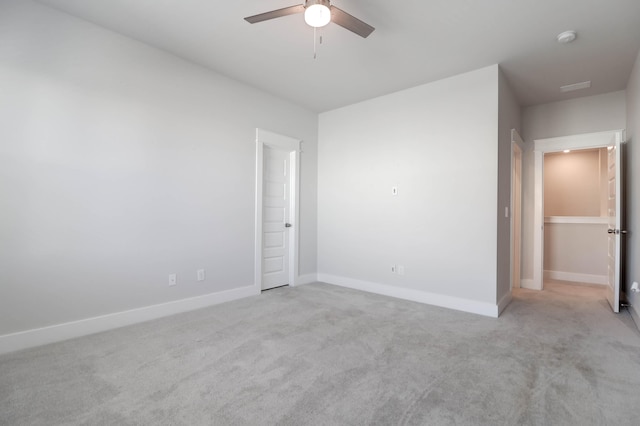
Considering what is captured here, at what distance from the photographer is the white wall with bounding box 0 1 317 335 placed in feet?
8.00

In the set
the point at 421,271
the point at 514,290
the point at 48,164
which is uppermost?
the point at 48,164

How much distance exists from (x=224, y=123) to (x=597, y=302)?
5.39 m

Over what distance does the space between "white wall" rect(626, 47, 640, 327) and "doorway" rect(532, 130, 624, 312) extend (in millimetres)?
126

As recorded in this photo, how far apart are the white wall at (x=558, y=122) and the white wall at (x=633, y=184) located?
343mm

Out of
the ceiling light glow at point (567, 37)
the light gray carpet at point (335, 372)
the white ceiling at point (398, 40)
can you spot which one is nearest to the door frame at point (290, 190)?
the white ceiling at point (398, 40)

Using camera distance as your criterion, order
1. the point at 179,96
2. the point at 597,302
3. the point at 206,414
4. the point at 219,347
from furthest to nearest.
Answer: the point at 597,302
the point at 179,96
the point at 219,347
the point at 206,414

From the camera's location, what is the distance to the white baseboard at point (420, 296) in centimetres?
343

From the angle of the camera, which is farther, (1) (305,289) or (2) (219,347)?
(1) (305,289)

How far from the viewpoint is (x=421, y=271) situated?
3.92 meters

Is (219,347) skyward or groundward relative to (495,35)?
groundward

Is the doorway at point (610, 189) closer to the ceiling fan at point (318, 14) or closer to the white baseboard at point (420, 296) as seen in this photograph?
the white baseboard at point (420, 296)

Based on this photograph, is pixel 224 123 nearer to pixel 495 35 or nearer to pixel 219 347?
pixel 219 347

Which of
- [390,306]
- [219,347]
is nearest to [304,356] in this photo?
[219,347]

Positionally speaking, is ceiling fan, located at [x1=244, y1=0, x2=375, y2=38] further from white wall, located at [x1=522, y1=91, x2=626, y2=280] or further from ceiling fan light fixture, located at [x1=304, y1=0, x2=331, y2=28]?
white wall, located at [x1=522, y1=91, x2=626, y2=280]
